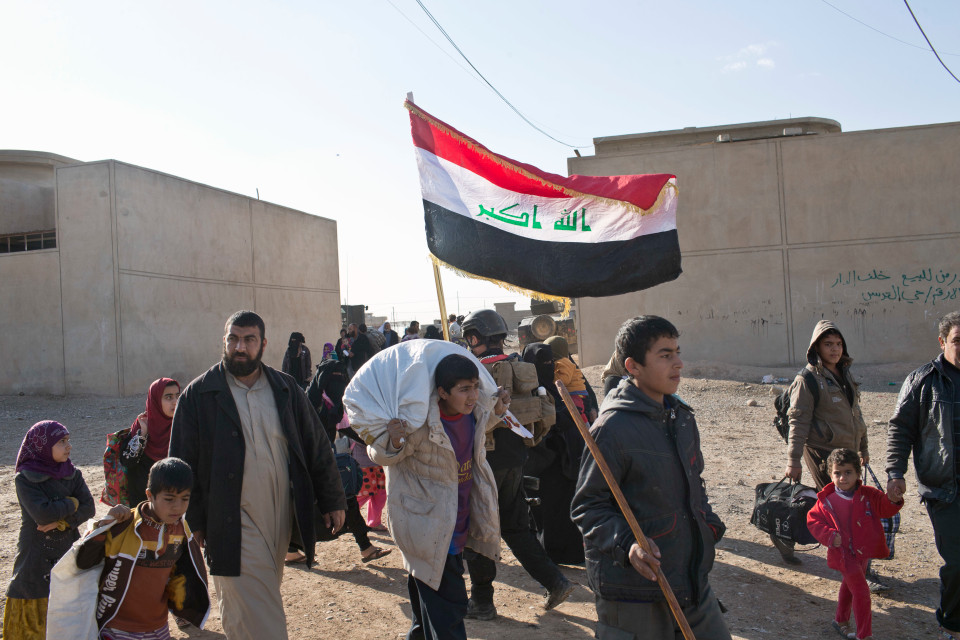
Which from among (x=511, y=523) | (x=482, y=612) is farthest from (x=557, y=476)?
(x=482, y=612)

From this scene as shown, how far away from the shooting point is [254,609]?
3.38 metres

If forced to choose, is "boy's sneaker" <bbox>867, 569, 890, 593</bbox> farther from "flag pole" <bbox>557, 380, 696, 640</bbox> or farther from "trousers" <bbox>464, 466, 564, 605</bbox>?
"flag pole" <bbox>557, 380, 696, 640</bbox>

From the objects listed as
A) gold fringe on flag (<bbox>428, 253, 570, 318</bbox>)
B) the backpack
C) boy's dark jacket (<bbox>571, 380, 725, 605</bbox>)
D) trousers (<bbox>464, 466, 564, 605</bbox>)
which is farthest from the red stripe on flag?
boy's dark jacket (<bbox>571, 380, 725, 605</bbox>)

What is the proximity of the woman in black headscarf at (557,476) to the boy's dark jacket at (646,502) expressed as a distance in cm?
250

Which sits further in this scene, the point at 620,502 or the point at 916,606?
the point at 916,606

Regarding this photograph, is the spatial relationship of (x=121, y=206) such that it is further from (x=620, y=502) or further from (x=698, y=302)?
(x=620, y=502)

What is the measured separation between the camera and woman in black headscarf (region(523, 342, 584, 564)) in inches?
202

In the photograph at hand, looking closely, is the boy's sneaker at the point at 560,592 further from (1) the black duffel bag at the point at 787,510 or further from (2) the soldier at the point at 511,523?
(1) the black duffel bag at the point at 787,510

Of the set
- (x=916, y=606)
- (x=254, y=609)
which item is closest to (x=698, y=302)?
(x=916, y=606)

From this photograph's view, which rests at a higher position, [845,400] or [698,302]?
[698,302]

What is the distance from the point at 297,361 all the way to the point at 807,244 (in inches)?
481

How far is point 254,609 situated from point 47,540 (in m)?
1.33

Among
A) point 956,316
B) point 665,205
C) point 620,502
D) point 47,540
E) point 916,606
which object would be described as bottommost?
point 916,606

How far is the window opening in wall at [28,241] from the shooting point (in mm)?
19438
